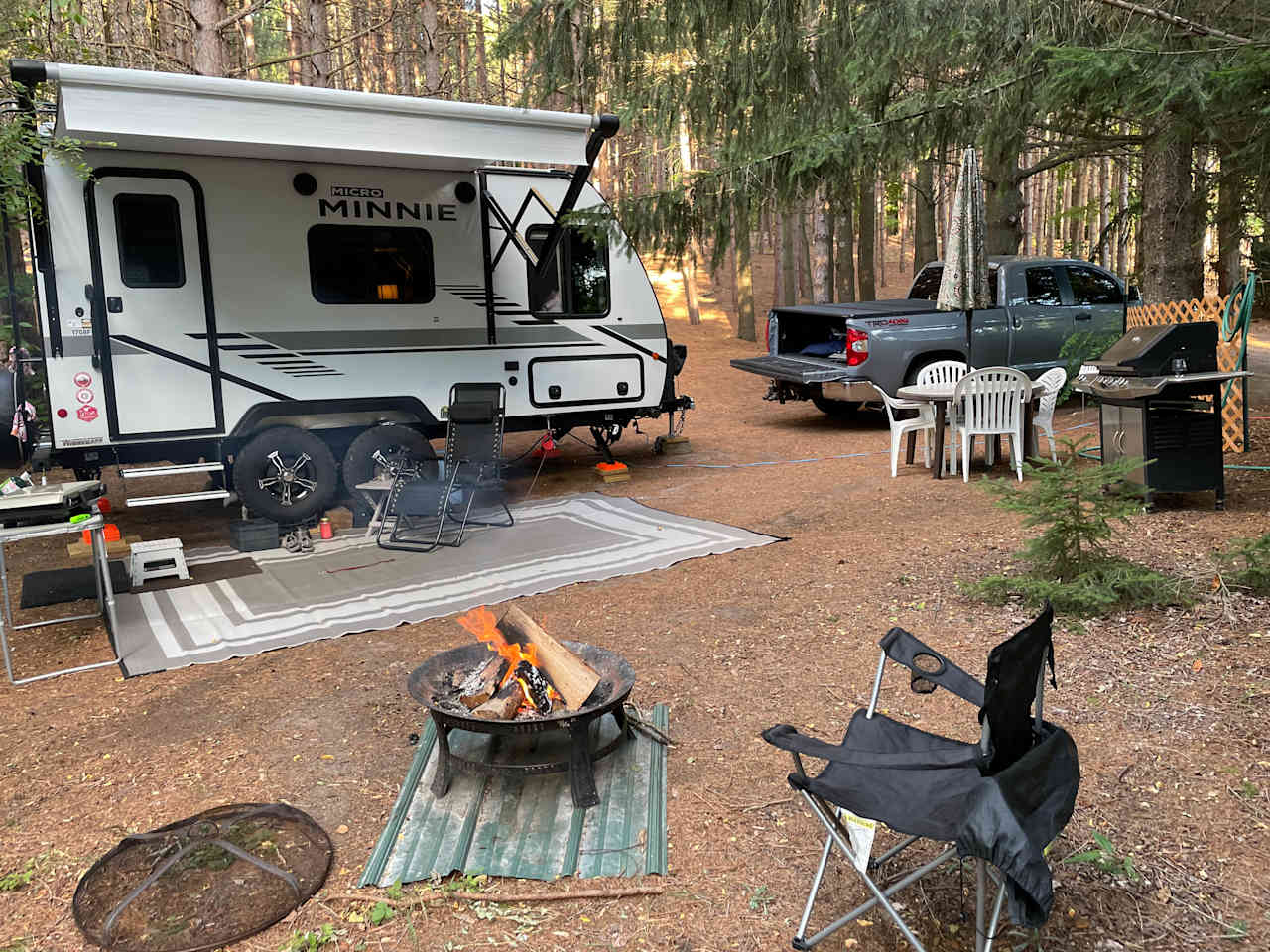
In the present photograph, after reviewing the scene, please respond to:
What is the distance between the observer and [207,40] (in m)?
9.31

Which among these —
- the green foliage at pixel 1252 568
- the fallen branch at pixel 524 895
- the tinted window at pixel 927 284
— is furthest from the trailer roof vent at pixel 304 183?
the tinted window at pixel 927 284

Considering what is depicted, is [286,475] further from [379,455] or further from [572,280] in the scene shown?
[572,280]

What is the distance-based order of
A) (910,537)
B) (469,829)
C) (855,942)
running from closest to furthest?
1. (855,942)
2. (469,829)
3. (910,537)

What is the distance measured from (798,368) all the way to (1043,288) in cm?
271

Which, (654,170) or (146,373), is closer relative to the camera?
(146,373)

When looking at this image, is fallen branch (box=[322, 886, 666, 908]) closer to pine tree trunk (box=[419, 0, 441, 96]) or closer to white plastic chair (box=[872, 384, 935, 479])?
white plastic chair (box=[872, 384, 935, 479])

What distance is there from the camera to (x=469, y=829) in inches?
117

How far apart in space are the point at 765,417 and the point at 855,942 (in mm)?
9909

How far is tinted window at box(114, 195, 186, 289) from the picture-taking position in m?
6.48

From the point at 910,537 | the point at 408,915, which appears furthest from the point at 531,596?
the point at 408,915

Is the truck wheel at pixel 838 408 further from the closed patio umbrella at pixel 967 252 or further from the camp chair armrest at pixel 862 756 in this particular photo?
the camp chair armrest at pixel 862 756

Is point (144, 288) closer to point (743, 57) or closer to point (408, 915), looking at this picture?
point (743, 57)

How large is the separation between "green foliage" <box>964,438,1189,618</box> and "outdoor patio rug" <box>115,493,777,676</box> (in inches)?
80.2

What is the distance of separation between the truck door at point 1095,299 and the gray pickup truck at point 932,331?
0.01 metres
